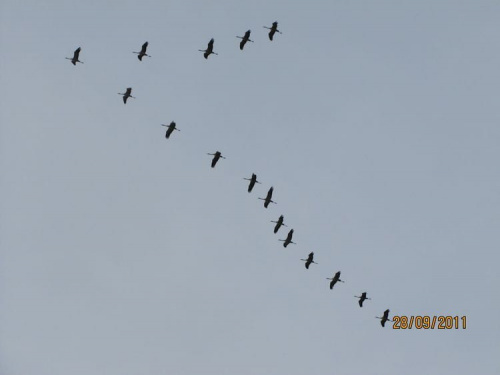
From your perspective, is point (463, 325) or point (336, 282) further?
point (336, 282)

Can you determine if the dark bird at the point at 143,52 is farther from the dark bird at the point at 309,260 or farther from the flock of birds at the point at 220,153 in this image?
the dark bird at the point at 309,260

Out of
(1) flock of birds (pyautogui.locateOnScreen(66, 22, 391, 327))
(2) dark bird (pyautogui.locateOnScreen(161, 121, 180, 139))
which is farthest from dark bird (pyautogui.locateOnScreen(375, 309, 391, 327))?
(2) dark bird (pyautogui.locateOnScreen(161, 121, 180, 139))

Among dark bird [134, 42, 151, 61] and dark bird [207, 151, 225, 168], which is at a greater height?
dark bird [134, 42, 151, 61]

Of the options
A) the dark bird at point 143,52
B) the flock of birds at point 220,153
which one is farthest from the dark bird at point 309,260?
the dark bird at point 143,52

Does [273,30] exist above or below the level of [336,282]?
above

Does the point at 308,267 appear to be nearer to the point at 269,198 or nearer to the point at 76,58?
the point at 269,198

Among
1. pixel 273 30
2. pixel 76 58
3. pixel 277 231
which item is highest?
pixel 273 30

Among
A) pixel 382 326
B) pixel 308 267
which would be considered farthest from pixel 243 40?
pixel 382 326

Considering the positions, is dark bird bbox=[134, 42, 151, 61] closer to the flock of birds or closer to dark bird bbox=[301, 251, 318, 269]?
the flock of birds

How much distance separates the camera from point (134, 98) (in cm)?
14812

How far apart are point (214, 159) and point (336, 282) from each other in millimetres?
27015

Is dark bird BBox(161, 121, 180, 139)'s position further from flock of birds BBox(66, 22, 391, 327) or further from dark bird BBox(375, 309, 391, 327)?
dark bird BBox(375, 309, 391, 327)

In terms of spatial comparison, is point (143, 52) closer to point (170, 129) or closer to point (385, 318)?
point (170, 129)

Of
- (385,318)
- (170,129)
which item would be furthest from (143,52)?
(385,318)
